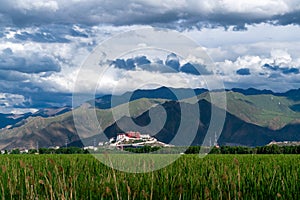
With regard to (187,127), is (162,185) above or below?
below

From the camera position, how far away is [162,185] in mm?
8219

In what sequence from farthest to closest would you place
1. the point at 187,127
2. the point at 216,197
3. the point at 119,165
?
the point at 187,127 < the point at 119,165 < the point at 216,197

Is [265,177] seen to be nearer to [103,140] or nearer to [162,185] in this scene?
[162,185]

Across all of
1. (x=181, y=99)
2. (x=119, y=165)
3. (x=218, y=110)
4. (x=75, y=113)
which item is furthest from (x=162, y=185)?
(x=218, y=110)

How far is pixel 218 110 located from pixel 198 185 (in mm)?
6954

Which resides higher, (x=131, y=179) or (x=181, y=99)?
(x=181, y=99)

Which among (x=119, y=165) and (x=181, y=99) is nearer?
(x=119, y=165)

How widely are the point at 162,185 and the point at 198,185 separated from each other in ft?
1.96

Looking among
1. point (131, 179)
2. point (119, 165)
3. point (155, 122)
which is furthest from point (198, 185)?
point (155, 122)

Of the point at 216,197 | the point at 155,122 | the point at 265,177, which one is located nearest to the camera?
the point at 216,197

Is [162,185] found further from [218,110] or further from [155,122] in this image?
[155,122]

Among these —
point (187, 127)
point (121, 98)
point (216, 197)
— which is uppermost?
point (121, 98)

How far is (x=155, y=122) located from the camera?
16.8 m

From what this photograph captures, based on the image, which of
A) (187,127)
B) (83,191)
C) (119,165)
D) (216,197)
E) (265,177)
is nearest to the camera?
(216,197)
